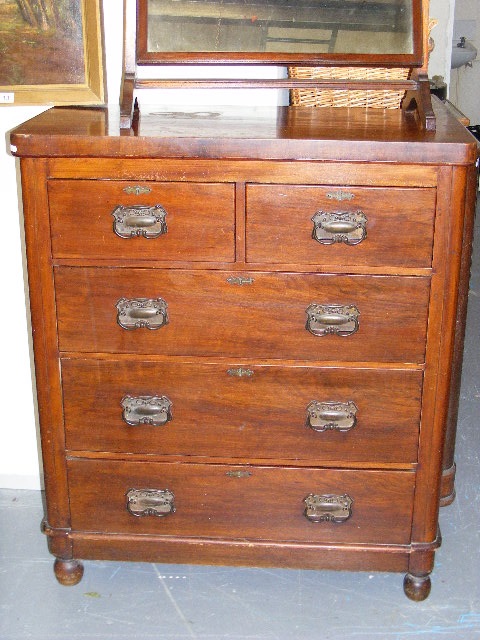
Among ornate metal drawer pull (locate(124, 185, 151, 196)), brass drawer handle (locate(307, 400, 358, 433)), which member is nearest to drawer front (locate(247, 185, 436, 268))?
ornate metal drawer pull (locate(124, 185, 151, 196))

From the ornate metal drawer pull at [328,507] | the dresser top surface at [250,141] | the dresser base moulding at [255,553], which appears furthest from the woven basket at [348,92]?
the dresser base moulding at [255,553]

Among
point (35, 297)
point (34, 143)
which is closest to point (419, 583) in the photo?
point (35, 297)

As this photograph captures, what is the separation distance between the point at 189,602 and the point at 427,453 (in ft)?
2.23

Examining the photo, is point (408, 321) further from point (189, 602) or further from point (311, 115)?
point (189, 602)

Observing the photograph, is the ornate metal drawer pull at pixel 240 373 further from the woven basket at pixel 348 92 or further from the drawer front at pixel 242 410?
the woven basket at pixel 348 92

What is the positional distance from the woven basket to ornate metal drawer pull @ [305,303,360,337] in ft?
1.91

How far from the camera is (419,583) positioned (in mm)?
2006

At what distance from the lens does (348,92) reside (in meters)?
2.08

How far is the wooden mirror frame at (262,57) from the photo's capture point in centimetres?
196

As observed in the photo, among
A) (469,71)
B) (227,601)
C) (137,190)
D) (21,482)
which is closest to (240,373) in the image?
(137,190)

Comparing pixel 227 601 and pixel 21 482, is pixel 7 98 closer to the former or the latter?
pixel 21 482

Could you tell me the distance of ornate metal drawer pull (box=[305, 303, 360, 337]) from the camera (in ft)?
5.84

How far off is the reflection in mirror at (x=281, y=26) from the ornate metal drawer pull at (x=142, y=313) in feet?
2.03

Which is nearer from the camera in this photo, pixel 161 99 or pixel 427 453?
pixel 427 453
